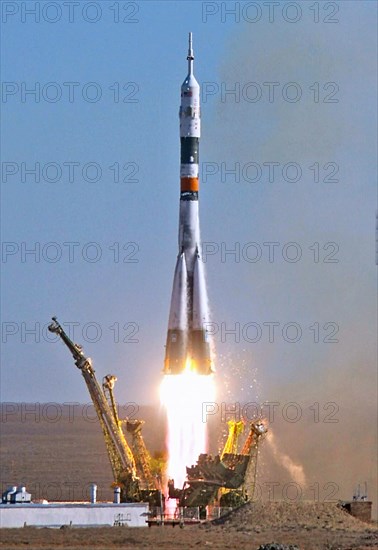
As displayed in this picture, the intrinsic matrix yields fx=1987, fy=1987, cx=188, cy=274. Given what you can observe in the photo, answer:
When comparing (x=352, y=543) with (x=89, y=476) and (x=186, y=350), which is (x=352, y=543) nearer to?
(x=186, y=350)

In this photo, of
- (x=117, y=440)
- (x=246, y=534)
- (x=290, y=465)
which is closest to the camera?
(x=246, y=534)

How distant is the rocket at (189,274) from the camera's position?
343 feet

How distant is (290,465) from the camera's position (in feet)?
514

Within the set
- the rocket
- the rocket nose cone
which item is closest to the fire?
the rocket

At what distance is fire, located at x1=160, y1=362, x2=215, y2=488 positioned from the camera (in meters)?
105

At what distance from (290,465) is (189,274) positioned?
5341 centimetres

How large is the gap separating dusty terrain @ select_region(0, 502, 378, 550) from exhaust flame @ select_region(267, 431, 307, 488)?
140ft

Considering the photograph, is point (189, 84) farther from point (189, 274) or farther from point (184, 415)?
point (184, 415)

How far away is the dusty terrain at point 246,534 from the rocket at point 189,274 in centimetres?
999

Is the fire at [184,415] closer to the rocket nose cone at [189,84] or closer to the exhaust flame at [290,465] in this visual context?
the rocket nose cone at [189,84]

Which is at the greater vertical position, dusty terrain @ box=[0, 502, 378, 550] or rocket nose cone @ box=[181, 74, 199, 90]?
rocket nose cone @ box=[181, 74, 199, 90]

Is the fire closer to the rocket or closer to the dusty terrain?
the rocket

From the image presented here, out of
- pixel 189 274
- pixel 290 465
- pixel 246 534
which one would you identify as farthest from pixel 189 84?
pixel 290 465

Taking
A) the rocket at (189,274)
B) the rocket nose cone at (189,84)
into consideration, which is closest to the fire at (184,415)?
the rocket at (189,274)
